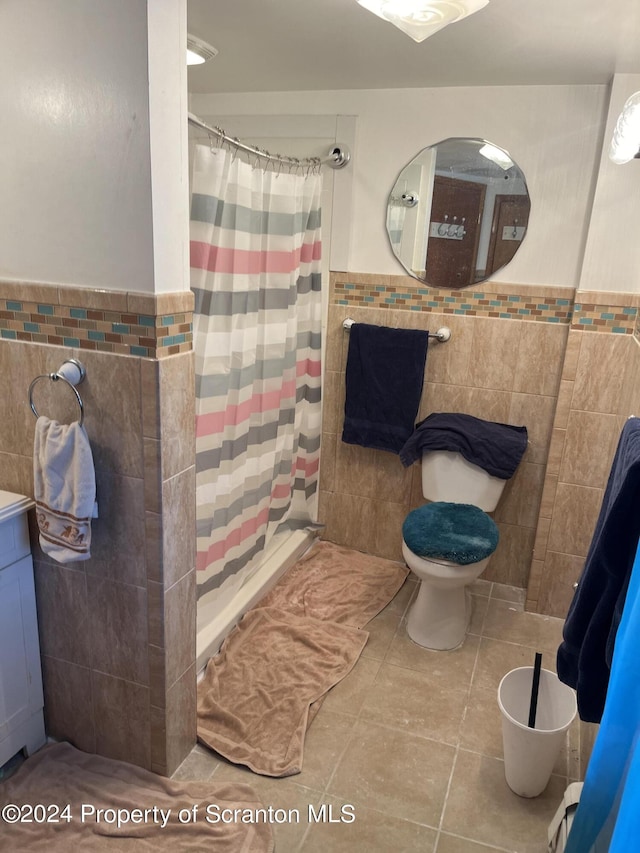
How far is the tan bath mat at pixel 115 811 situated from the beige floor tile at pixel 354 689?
1.48ft

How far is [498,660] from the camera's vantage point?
2320 mm

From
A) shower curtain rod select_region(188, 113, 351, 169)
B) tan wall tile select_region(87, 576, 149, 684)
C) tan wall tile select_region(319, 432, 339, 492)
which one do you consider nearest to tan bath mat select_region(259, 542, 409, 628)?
tan wall tile select_region(319, 432, 339, 492)

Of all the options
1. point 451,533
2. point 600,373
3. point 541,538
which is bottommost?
point 541,538

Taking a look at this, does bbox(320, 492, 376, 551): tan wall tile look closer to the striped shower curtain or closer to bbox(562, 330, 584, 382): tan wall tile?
the striped shower curtain

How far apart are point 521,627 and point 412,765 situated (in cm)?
90

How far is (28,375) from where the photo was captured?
160 centimetres

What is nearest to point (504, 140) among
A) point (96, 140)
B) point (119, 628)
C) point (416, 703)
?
point (96, 140)

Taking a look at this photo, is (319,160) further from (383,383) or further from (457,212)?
(383,383)

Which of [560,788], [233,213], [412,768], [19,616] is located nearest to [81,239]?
[233,213]

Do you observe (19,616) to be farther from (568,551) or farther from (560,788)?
(568,551)

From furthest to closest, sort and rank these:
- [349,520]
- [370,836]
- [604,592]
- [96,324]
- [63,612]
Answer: [349,520], [63,612], [370,836], [96,324], [604,592]

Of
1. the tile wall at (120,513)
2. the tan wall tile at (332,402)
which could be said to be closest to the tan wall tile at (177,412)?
the tile wall at (120,513)

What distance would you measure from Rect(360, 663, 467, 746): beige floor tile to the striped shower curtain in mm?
661

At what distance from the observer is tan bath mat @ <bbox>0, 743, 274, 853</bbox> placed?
60.5 inches
